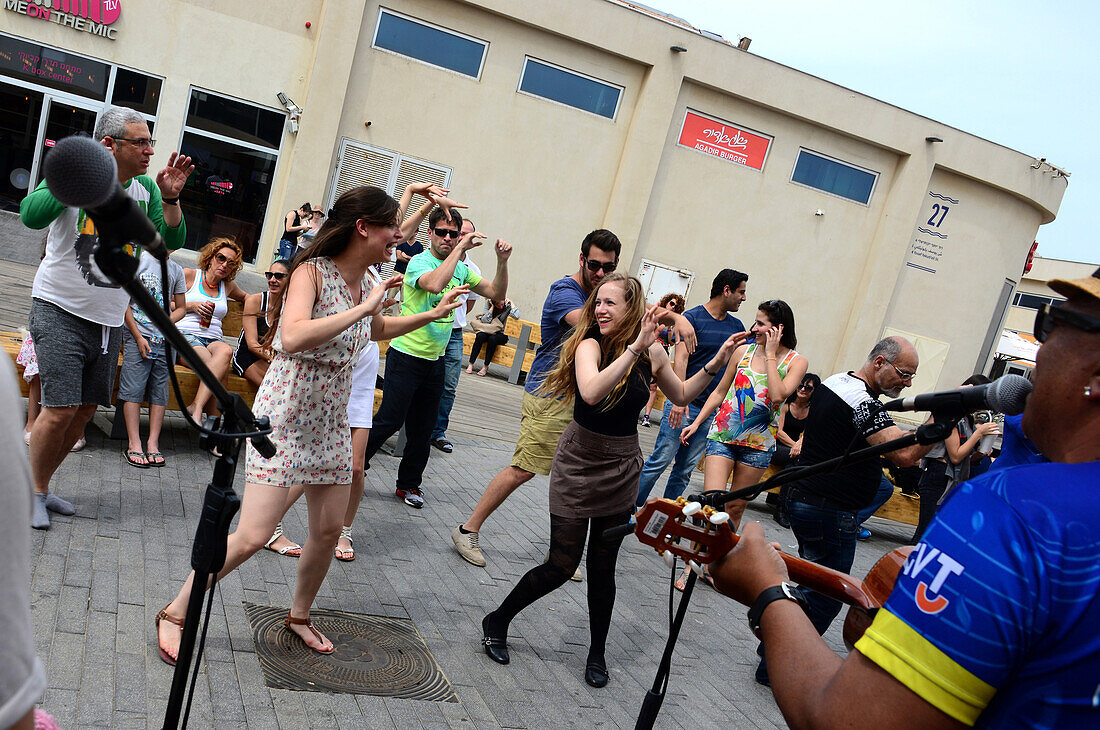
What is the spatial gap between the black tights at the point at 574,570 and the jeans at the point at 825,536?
1056 mm

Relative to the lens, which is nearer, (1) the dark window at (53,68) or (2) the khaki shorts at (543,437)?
(2) the khaki shorts at (543,437)

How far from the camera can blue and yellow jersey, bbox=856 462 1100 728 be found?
118 cm

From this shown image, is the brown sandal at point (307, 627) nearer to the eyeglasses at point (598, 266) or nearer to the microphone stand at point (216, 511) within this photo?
the microphone stand at point (216, 511)

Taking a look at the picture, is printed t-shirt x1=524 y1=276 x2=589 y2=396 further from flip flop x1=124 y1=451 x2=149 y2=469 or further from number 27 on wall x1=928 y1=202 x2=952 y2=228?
number 27 on wall x1=928 y1=202 x2=952 y2=228

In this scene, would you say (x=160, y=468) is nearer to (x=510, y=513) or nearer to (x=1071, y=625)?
(x=510, y=513)

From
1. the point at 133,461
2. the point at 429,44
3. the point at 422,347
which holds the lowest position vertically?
the point at 133,461

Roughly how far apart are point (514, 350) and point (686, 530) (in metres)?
13.3

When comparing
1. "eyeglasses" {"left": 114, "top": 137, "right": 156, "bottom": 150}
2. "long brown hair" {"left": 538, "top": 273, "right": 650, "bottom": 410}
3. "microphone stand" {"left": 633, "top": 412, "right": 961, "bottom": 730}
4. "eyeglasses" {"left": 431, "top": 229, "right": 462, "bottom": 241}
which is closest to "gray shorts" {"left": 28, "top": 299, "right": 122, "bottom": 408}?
"eyeglasses" {"left": 114, "top": 137, "right": 156, "bottom": 150}

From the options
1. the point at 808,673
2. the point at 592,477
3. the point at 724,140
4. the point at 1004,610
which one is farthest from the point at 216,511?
the point at 724,140

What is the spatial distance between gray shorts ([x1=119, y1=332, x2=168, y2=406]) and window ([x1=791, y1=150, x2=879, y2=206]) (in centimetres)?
1732

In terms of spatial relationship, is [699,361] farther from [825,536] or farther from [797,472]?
[797,472]

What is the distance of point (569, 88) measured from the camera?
1847cm

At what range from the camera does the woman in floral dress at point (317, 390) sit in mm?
3494

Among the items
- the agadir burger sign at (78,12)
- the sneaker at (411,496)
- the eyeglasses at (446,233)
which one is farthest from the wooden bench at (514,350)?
the agadir burger sign at (78,12)
